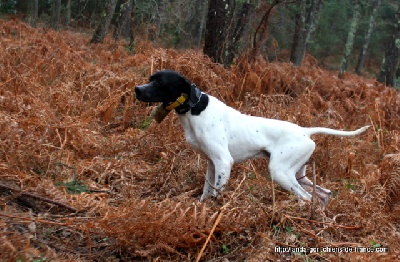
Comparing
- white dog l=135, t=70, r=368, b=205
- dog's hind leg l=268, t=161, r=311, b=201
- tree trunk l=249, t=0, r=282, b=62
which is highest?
tree trunk l=249, t=0, r=282, b=62

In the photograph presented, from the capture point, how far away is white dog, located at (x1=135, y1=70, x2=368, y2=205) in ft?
15.3

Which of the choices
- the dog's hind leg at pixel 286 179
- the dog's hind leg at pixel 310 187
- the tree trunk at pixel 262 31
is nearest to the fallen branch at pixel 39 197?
the dog's hind leg at pixel 286 179

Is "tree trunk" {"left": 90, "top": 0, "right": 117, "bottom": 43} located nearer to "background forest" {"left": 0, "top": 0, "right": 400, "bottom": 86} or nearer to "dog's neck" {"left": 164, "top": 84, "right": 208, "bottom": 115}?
"background forest" {"left": 0, "top": 0, "right": 400, "bottom": 86}

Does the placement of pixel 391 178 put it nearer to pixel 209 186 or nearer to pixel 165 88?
pixel 209 186

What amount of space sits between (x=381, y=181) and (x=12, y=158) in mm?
4151

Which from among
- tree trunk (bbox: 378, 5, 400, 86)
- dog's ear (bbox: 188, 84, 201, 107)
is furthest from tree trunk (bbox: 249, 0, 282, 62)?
tree trunk (bbox: 378, 5, 400, 86)

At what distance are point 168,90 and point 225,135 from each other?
764mm

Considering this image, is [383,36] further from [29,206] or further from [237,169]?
[29,206]

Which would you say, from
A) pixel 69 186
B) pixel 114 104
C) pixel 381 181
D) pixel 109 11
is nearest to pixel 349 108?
pixel 381 181

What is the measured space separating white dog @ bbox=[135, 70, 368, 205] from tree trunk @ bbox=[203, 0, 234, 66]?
4956 millimetres

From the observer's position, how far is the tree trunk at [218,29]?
972cm

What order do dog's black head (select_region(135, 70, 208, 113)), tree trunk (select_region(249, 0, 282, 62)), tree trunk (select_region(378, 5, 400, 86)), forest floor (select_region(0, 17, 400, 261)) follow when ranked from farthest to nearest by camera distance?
tree trunk (select_region(378, 5, 400, 86)), tree trunk (select_region(249, 0, 282, 62)), dog's black head (select_region(135, 70, 208, 113)), forest floor (select_region(0, 17, 400, 261))

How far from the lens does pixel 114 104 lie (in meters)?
7.78

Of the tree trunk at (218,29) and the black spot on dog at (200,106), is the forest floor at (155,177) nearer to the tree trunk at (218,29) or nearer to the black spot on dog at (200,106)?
the tree trunk at (218,29)
